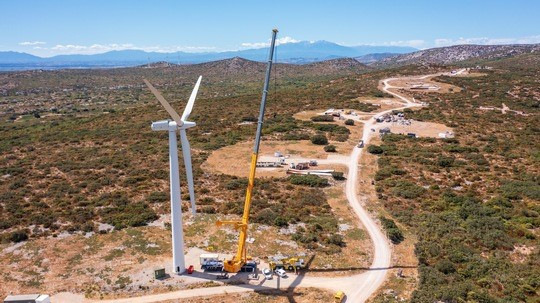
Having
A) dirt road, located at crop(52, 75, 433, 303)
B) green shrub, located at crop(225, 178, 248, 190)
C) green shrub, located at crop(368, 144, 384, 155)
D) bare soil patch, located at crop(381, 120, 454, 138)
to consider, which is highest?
bare soil patch, located at crop(381, 120, 454, 138)

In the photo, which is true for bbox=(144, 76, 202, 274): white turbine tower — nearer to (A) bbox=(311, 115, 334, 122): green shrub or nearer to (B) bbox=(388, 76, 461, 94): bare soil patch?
(A) bbox=(311, 115, 334, 122): green shrub

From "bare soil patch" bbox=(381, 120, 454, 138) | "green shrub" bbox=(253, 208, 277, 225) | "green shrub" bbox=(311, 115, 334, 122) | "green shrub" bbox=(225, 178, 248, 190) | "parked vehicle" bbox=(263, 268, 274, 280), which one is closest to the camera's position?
"parked vehicle" bbox=(263, 268, 274, 280)

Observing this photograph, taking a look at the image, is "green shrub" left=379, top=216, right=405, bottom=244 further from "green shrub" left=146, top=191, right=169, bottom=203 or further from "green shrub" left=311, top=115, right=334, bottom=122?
"green shrub" left=311, top=115, right=334, bottom=122

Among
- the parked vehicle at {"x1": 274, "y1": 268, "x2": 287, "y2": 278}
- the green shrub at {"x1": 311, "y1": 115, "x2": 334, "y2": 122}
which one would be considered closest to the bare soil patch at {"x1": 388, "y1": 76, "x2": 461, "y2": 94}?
the green shrub at {"x1": 311, "y1": 115, "x2": 334, "y2": 122}

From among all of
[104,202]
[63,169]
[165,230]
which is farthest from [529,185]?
[63,169]

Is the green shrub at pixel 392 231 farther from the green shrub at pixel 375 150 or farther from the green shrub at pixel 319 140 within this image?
the green shrub at pixel 319 140

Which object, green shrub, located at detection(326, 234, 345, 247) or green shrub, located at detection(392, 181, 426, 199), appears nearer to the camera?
green shrub, located at detection(326, 234, 345, 247)

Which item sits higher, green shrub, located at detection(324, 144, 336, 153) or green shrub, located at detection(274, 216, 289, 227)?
green shrub, located at detection(324, 144, 336, 153)

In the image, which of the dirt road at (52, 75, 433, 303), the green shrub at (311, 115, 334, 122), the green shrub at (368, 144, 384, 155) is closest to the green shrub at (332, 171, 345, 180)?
the green shrub at (368, 144, 384, 155)

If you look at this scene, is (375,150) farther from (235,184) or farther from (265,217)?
(265,217)

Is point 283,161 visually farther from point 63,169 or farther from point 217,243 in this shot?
point 63,169

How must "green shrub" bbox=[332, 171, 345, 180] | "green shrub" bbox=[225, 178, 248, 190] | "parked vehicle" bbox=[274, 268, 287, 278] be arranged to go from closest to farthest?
"parked vehicle" bbox=[274, 268, 287, 278] → "green shrub" bbox=[225, 178, 248, 190] → "green shrub" bbox=[332, 171, 345, 180]
